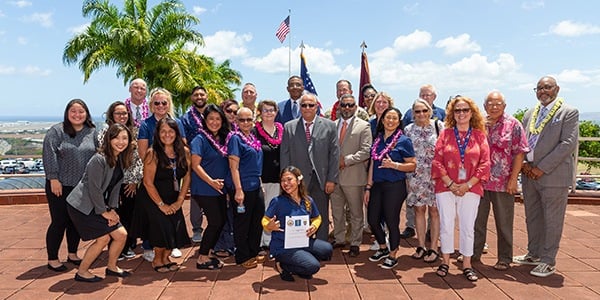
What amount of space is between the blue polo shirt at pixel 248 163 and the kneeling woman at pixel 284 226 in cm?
35

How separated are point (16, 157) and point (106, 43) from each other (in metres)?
16.1

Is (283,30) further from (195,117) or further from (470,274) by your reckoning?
(470,274)

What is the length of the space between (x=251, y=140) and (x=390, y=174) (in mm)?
1468

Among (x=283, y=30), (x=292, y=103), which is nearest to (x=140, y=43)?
(x=283, y=30)

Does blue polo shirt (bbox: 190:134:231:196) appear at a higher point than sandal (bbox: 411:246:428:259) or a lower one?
Result: higher

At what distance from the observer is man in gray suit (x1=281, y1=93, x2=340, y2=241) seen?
15.3 feet

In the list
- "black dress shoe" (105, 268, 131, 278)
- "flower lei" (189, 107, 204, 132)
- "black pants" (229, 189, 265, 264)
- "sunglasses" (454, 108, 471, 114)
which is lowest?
"black dress shoe" (105, 268, 131, 278)

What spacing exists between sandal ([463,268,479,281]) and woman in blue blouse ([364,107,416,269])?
68 cm

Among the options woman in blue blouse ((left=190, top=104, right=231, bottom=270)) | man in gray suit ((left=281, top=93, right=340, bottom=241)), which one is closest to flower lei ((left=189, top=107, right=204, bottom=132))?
woman in blue blouse ((left=190, top=104, right=231, bottom=270))

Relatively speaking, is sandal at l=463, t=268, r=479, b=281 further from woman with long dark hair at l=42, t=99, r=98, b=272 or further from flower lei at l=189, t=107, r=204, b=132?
woman with long dark hair at l=42, t=99, r=98, b=272

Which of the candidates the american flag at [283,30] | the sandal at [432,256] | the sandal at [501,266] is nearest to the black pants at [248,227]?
the sandal at [432,256]

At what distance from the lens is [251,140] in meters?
4.42

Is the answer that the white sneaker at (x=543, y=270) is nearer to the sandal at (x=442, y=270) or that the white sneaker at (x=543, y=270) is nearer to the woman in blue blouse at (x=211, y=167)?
the sandal at (x=442, y=270)

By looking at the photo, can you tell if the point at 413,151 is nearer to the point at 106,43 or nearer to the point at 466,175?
the point at 466,175
